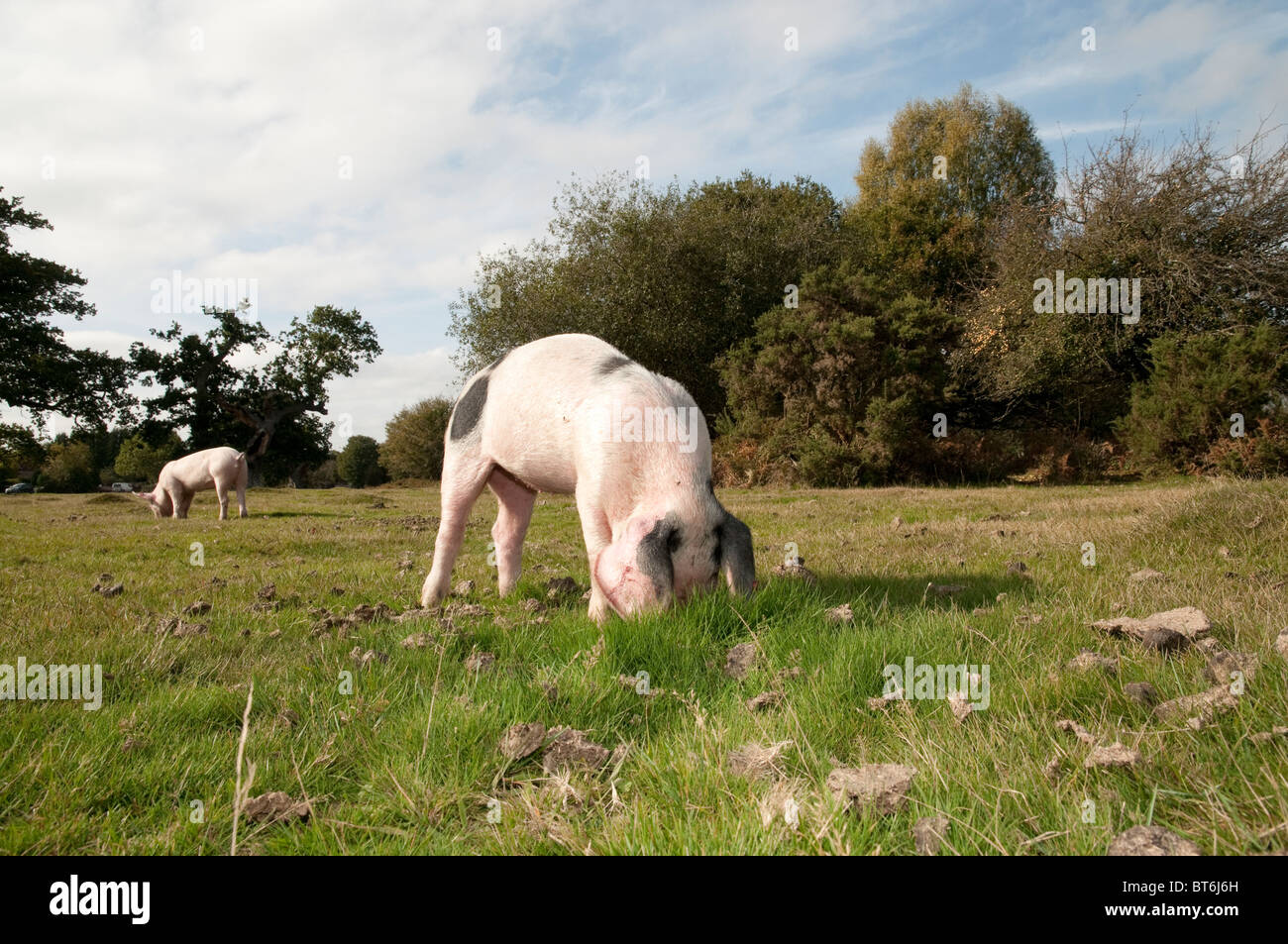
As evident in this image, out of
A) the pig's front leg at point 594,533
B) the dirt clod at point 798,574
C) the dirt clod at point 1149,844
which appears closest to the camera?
the dirt clod at point 1149,844

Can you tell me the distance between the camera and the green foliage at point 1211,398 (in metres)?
18.0

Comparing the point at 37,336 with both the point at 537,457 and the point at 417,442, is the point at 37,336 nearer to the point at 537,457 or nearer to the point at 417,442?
the point at 417,442

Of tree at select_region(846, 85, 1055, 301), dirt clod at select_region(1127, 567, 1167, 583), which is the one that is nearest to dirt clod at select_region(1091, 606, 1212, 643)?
dirt clod at select_region(1127, 567, 1167, 583)

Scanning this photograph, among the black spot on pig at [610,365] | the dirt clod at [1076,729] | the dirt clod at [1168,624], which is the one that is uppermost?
the black spot on pig at [610,365]

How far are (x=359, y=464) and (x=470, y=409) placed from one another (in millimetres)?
59764

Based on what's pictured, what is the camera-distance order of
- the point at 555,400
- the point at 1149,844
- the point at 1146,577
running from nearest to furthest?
the point at 1149,844 < the point at 555,400 < the point at 1146,577

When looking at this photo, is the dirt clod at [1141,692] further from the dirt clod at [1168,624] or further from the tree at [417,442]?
the tree at [417,442]

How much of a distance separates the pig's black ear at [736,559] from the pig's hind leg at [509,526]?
2.39 m

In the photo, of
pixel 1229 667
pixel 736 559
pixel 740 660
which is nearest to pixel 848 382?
pixel 736 559

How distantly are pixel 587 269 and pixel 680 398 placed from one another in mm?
25907

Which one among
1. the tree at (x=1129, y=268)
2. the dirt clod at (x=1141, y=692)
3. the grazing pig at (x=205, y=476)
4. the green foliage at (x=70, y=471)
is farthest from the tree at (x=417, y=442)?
the dirt clod at (x=1141, y=692)

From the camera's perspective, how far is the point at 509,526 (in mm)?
6059
